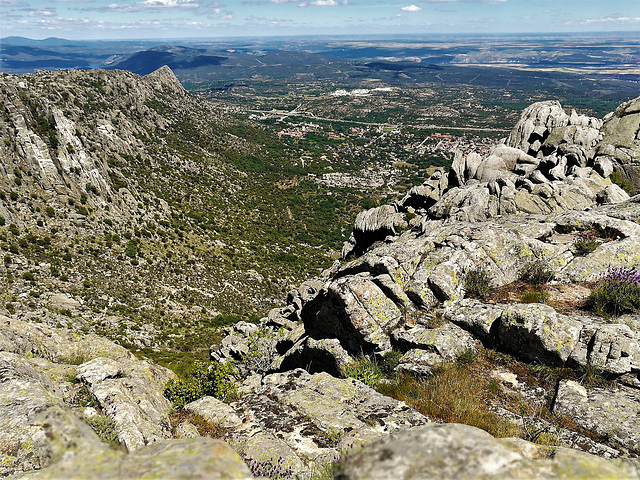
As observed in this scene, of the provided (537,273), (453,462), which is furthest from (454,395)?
(537,273)

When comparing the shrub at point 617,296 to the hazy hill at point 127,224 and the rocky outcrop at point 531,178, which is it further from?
the hazy hill at point 127,224

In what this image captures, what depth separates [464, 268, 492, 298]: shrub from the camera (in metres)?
14.5

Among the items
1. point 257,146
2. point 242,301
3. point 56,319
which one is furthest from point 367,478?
point 257,146

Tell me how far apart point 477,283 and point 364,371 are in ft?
20.3

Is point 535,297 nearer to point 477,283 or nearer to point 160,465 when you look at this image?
point 477,283

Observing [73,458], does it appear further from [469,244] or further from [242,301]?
[242,301]

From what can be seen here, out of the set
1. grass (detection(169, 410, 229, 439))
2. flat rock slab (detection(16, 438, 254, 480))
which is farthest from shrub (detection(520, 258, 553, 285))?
flat rock slab (detection(16, 438, 254, 480))

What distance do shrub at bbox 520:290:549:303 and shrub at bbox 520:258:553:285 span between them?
1.19m

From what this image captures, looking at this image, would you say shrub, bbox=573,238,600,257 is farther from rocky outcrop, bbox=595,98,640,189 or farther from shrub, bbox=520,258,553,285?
rocky outcrop, bbox=595,98,640,189

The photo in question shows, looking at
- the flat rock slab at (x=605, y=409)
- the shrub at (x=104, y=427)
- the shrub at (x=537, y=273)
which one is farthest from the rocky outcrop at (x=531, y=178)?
the shrub at (x=104, y=427)

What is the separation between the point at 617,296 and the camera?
1168 centimetres

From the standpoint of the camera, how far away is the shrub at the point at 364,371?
39.8 ft

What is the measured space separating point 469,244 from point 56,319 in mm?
38228

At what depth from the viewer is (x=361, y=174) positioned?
176625 millimetres
